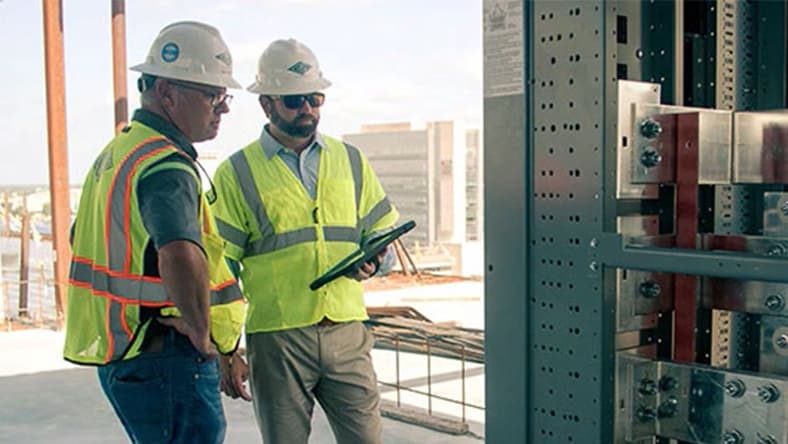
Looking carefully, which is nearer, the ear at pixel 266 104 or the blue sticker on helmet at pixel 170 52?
the blue sticker on helmet at pixel 170 52

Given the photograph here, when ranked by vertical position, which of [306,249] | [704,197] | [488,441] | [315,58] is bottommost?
[488,441]

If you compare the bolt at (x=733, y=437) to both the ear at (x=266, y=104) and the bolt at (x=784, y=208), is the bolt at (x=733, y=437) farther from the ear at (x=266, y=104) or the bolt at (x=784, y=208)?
the ear at (x=266, y=104)

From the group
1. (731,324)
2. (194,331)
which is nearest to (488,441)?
(731,324)

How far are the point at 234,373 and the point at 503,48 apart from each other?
1.95 metres

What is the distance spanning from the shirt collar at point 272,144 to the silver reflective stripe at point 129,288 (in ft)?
3.13

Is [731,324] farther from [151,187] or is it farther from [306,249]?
[151,187]

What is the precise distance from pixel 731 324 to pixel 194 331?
1860 millimetres

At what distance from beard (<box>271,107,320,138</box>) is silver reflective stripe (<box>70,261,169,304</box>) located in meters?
1.09

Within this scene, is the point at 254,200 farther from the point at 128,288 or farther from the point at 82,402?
the point at 82,402

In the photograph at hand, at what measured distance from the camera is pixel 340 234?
392cm

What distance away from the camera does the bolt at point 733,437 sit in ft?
7.04

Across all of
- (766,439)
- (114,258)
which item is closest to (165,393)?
(114,258)

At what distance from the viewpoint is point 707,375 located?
221 centimetres

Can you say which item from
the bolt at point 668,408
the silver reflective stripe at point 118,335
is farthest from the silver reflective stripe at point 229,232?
the bolt at point 668,408
